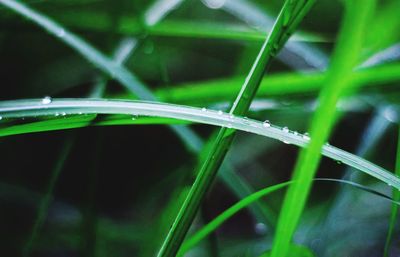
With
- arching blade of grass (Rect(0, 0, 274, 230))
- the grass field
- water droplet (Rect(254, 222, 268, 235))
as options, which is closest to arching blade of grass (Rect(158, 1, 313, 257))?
the grass field

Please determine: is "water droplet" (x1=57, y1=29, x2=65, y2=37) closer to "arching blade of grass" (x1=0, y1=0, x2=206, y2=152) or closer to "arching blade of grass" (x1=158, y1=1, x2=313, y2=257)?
"arching blade of grass" (x1=0, y1=0, x2=206, y2=152)

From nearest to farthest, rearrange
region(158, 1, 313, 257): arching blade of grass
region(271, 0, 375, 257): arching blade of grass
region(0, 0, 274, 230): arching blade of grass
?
region(271, 0, 375, 257): arching blade of grass
region(158, 1, 313, 257): arching blade of grass
region(0, 0, 274, 230): arching blade of grass

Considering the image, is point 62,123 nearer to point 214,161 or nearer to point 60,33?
point 214,161

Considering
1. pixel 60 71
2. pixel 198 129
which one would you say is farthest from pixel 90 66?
pixel 198 129

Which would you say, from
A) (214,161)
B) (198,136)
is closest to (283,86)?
(198,136)

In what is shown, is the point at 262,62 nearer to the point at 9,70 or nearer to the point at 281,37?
the point at 281,37

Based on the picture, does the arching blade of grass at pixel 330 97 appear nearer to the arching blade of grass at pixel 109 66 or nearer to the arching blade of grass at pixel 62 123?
the arching blade of grass at pixel 62 123

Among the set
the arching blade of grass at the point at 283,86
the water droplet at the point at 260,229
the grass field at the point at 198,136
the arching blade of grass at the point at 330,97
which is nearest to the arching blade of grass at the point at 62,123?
the grass field at the point at 198,136

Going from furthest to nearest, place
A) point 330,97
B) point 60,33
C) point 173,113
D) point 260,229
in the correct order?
point 260,229, point 60,33, point 173,113, point 330,97
